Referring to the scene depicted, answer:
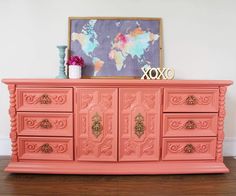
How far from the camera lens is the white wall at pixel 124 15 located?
8.11ft

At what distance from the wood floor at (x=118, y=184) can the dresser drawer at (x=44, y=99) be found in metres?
0.62

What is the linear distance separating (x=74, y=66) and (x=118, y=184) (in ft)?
3.91

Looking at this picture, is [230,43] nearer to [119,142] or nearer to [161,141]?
[161,141]

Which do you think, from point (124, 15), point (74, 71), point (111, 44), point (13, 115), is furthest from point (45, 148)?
point (124, 15)

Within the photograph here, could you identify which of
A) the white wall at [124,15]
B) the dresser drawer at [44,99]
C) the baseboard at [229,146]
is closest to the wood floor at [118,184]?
the baseboard at [229,146]

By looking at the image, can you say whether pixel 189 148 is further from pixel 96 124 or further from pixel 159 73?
pixel 96 124

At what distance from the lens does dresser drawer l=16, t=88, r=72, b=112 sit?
201cm

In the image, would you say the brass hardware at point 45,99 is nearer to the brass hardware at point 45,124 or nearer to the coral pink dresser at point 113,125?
the coral pink dresser at point 113,125

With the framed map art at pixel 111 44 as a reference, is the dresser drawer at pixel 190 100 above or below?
below

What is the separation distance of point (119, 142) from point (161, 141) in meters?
0.39

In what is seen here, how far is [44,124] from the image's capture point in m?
2.05

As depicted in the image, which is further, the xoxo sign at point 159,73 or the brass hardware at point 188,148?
the xoxo sign at point 159,73

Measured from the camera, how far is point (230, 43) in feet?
8.36

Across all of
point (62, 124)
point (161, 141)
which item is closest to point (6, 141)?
point (62, 124)
